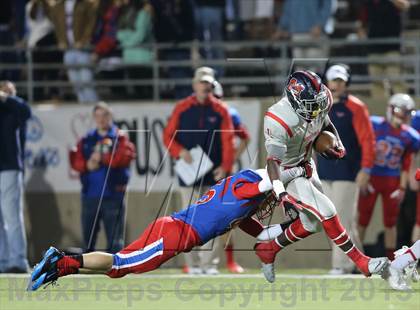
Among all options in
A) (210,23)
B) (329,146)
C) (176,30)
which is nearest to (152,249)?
(329,146)

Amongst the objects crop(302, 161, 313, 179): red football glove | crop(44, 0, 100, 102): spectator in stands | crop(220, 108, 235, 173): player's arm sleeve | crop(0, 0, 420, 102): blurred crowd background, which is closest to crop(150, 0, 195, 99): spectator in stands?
crop(0, 0, 420, 102): blurred crowd background

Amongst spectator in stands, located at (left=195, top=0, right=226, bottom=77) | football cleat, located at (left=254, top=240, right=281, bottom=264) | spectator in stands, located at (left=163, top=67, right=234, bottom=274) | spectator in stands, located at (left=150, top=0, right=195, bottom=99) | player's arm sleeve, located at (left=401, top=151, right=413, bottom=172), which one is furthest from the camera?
spectator in stands, located at (left=195, top=0, right=226, bottom=77)

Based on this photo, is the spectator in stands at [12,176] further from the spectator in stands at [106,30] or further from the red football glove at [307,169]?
the red football glove at [307,169]

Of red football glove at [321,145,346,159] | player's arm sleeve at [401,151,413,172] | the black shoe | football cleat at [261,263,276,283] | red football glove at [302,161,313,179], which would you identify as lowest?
the black shoe

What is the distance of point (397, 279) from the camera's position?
31.7 feet

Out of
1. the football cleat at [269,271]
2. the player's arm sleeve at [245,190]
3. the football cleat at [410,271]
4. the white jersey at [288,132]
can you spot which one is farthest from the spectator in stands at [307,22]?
the football cleat at [410,271]

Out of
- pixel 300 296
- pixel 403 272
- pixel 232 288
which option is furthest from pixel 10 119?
pixel 403 272

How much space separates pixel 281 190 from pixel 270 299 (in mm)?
970

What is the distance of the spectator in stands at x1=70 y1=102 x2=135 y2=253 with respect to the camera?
546 inches

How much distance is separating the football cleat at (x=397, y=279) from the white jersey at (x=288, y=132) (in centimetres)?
136

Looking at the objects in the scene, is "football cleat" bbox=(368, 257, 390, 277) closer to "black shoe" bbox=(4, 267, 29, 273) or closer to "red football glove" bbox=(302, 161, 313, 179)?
"red football glove" bbox=(302, 161, 313, 179)

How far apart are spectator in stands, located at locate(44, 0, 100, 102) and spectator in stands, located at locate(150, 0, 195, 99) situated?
966 mm

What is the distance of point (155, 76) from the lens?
15133mm

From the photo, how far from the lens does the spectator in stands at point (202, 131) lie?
1330cm
